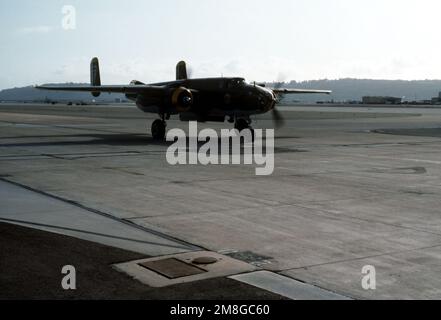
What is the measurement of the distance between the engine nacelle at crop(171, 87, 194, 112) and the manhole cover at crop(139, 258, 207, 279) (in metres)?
20.6

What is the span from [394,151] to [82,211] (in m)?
16.1

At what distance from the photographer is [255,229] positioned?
9266 mm

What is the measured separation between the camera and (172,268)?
709 cm

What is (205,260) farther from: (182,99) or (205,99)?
(205,99)

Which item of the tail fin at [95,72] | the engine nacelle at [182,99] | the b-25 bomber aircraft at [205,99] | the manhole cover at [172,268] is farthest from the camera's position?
the tail fin at [95,72]

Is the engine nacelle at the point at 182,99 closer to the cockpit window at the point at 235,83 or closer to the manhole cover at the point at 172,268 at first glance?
the cockpit window at the point at 235,83

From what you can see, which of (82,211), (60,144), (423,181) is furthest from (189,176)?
(60,144)

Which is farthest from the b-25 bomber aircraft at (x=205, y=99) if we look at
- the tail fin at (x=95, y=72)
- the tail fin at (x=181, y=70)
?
the tail fin at (x=95, y=72)

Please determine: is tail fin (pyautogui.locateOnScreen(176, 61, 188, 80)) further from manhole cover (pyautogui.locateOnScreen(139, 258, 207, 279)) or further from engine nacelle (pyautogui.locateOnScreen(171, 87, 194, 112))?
manhole cover (pyautogui.locateOnScreen(139, 258, 207, 279))

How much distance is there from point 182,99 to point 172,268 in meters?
21.0

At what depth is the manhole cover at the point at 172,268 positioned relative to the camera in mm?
6855

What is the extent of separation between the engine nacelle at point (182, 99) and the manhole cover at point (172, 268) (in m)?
20.6

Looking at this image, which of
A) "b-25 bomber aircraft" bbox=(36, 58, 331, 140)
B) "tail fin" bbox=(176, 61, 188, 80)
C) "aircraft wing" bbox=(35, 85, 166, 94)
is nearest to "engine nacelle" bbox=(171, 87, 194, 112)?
"b-25 bomber aircraft" bbox=(36, 58, 331, 140)
